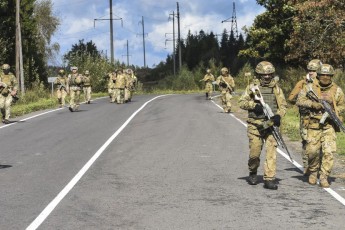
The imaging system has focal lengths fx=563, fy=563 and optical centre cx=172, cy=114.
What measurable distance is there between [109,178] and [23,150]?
13.7ft

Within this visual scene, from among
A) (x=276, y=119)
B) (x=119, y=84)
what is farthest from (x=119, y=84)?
(x=276, y=119)

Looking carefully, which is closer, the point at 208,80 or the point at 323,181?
the point at 323,181

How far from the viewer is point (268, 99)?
8234 millimetres

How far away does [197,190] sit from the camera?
8047 mm

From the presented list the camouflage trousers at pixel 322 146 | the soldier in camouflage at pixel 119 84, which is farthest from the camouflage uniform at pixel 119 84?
the camouflage trousers at pixel 322 146

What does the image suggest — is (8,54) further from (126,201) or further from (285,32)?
(126,201)

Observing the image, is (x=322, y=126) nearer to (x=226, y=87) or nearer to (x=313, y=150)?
(x=313, y=150)

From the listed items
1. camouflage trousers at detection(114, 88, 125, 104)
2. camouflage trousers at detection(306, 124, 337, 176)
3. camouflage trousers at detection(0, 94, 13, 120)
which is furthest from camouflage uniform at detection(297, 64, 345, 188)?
camouflage trousers at detection(114, 88, 125, 104)

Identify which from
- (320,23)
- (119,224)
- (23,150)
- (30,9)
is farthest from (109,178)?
(30,9)

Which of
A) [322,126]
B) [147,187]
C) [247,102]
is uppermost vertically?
[247,102]

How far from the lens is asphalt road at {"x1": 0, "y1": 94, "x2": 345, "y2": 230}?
21.0 feet

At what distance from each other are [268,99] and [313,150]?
3.40 ft

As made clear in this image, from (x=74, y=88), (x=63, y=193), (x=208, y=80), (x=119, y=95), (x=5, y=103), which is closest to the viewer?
(x=63, y=193)

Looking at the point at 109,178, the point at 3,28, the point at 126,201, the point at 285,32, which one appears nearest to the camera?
the point at 126,201
